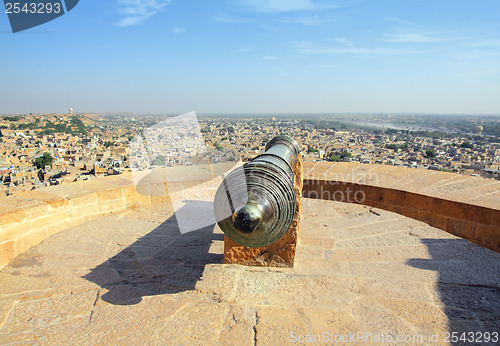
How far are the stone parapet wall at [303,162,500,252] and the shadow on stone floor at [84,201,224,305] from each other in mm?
2178

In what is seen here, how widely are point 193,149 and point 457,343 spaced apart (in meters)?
3.59

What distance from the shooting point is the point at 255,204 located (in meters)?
1.45

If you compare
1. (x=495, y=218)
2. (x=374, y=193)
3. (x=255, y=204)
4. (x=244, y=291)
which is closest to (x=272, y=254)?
(x=244, y=291)

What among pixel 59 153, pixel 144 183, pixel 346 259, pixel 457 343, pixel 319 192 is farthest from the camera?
pixel 59 153

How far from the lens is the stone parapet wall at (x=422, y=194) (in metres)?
3.41

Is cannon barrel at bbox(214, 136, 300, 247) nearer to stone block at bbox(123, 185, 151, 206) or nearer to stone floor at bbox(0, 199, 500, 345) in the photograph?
stone floor at bbox(0, 199, 500, 345)

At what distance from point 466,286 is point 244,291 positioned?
1.59 m

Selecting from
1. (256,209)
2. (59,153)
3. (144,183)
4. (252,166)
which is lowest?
(59,153)

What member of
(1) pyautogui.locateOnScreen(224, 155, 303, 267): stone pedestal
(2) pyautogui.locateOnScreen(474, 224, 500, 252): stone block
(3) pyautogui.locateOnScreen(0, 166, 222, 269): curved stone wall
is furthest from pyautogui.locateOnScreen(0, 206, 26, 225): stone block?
(2) pyautogui.locateOnScreen(474, 224, 500, 252): stone block

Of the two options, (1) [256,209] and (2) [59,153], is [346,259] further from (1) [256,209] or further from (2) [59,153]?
(2) [59,153]

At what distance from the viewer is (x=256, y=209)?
1426mm

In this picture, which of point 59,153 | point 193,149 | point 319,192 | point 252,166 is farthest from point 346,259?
point 59,153

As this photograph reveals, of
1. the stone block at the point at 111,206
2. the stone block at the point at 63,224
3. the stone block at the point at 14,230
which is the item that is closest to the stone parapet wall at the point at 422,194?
the stone block at the point at 111,206

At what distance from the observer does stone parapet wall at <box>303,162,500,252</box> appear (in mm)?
3412
